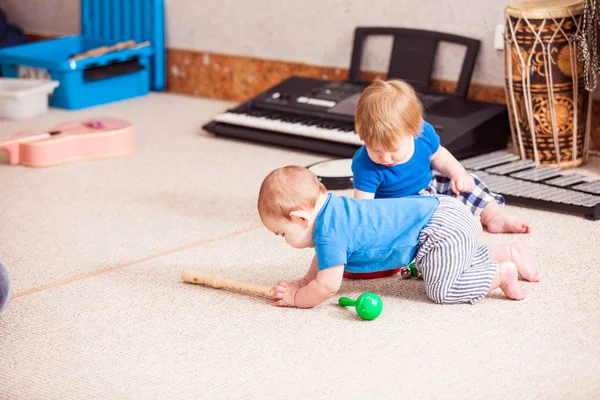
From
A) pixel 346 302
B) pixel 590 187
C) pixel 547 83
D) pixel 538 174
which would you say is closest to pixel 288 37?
pixel 547 83

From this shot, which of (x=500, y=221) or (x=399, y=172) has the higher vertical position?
(x=399, y=172)

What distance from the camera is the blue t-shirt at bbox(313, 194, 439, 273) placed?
1.55m

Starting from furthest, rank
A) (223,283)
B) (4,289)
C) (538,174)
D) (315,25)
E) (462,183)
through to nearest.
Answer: (315,25)
(538,174)
(462,183)
(223,283)
(4,289)

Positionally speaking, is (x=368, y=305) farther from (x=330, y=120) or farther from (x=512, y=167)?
(x=330, y=120)

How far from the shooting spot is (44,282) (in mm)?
1806

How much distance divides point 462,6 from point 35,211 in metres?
1.61

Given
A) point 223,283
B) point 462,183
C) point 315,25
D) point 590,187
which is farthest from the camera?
point 315,25

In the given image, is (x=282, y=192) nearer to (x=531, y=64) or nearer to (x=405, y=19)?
(x=531, y=64)

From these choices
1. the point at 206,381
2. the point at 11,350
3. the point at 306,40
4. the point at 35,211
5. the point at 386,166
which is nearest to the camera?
the point at 206,381

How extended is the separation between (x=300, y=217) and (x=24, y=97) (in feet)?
7.05

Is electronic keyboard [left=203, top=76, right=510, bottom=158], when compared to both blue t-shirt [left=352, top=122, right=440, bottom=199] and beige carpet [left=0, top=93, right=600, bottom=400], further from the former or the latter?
blue t-shirt [left=352, top=122, right=440, bottom=199]

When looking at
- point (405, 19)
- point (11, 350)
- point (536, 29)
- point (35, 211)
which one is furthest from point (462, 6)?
point (11, 350)

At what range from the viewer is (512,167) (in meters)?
2.57

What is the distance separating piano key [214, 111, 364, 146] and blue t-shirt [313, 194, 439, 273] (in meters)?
1.03
